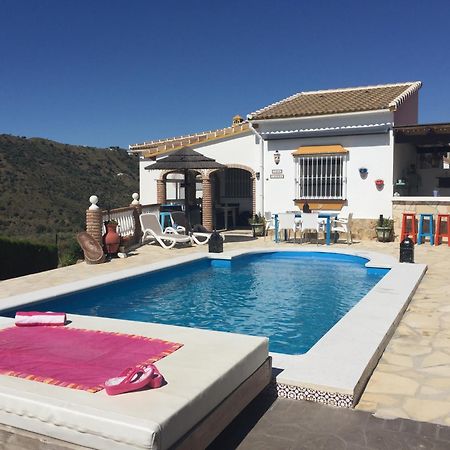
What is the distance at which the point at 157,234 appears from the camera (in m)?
15.3

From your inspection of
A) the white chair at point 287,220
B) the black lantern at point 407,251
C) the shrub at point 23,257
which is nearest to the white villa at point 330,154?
the white chair at point 287,220

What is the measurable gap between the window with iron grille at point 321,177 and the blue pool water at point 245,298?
473 centimetres

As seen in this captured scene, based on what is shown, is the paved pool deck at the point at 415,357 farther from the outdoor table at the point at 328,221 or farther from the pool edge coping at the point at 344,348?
the outdoor table at the point at 328,221

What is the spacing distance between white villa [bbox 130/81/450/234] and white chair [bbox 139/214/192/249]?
1.76m

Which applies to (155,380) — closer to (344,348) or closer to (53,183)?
(344,348)

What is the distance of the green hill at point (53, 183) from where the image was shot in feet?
167

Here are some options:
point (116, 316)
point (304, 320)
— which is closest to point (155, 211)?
point (116, 316)

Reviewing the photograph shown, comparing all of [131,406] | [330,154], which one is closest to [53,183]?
[330,154]

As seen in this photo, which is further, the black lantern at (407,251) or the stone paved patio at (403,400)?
the black lantern at (407,251)

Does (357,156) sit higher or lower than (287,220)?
higher

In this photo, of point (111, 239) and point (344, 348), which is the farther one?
point (111, 239)

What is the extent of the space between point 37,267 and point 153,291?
558 centimetres

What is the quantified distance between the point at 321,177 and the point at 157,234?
20.6 feet

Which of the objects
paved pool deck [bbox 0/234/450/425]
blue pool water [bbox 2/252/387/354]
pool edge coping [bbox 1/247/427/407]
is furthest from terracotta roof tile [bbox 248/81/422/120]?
pool edge coping [bbox 1/247/427/407]
